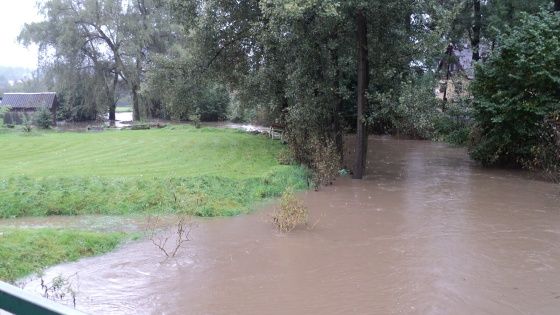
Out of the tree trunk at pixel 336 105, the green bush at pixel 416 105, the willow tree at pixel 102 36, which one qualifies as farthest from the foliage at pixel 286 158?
the willow tree at pixel 102 36

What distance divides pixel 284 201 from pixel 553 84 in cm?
1046

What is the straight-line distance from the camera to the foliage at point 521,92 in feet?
51.4

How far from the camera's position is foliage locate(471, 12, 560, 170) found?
51.4ft

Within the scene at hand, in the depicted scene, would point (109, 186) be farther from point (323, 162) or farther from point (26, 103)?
point (26, 103)

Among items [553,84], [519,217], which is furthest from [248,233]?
[553,84]

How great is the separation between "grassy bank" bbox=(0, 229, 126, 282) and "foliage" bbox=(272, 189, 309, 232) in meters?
2.96

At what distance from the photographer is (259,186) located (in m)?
13.8

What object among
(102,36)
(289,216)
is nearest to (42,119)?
(102,36)

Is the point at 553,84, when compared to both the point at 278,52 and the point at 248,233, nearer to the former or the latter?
the point at 278,52

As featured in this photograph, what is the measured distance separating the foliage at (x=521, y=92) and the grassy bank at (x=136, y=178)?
6890mm

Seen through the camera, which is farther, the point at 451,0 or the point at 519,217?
the point at 451,0

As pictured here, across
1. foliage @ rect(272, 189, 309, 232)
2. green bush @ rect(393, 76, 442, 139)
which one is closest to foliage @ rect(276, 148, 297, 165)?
green bush @ rect(393, 76, 442, 139)

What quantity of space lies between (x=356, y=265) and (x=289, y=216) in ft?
7.22

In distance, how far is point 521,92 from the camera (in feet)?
53.3
